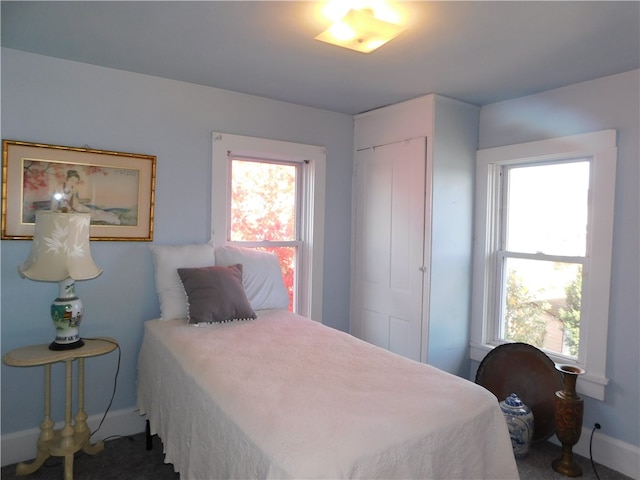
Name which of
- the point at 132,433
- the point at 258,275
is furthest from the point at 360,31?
the point at 132,433

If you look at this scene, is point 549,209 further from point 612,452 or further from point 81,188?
point 81,188

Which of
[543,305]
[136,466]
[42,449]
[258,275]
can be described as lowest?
[136,466]

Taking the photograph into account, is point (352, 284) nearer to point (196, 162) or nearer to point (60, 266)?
point (196, 162)

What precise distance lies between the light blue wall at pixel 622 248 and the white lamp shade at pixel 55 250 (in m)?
3.09

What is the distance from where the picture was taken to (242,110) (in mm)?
3123

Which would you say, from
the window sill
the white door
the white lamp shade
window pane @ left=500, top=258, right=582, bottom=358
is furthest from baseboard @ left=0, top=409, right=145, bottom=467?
the window sill

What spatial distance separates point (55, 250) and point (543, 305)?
3.15m

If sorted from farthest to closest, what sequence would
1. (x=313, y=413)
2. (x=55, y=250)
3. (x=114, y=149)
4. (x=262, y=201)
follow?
(x=262, y=201) → (x=114, y=149) → (x=55, y=250) → (x=313, y=413)

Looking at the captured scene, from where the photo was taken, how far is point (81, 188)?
8.50 ft

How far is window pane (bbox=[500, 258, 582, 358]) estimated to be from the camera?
2.88 metres

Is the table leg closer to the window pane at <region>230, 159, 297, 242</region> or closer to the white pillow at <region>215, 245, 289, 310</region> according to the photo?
the white pillow at <region>215, 245, 289, 310</region>

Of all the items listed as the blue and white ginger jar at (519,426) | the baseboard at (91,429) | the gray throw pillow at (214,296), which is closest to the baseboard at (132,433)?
the baseboard at (91,429)

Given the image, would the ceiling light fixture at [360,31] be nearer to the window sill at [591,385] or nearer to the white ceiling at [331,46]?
the white ceiling at [331,46]

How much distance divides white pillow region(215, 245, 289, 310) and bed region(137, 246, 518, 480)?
0.49 meters
